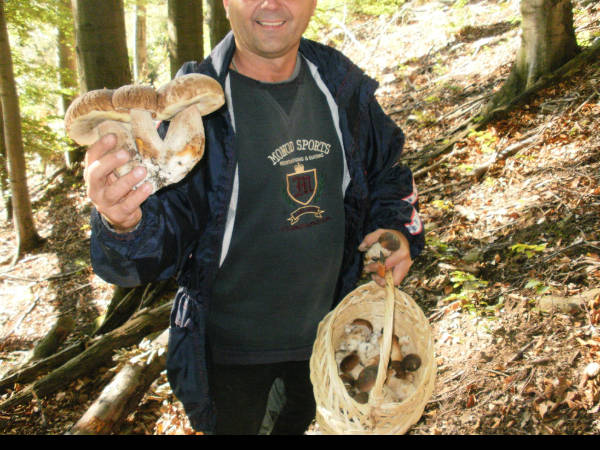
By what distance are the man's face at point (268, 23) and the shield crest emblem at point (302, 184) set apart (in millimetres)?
624

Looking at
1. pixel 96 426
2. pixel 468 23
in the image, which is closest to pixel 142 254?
pixel 96 426

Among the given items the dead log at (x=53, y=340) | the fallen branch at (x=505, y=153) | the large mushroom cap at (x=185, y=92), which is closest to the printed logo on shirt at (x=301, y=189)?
the large mushroom cap at (x=185, y=92)

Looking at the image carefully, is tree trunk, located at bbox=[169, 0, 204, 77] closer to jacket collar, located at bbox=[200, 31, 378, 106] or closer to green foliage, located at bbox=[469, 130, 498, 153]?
jacket collar, located at bbox=[200, 31, 378, 106]

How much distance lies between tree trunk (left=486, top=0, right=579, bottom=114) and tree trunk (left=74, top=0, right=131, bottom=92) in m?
5.33

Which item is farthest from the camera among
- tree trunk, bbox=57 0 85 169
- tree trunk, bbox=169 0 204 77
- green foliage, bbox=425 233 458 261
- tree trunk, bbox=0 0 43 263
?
tree trunk, bbox=57 0 85 169

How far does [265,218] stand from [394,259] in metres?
0.82

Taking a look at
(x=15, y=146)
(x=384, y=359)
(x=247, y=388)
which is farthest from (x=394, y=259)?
(x=15, y=146)

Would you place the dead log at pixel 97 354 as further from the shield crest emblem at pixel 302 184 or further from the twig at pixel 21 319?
the shield crest emblem at pixel 302 184

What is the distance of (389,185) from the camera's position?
2.51m

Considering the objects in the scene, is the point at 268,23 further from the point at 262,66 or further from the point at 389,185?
the point at 389,185

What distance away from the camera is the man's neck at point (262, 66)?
2.10m

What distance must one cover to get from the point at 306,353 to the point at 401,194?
1171 millimetres

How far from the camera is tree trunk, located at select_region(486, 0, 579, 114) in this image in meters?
5.47

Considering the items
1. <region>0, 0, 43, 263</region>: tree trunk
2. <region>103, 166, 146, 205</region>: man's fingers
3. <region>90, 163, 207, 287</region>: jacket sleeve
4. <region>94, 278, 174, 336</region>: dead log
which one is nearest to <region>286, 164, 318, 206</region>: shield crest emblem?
<region>90, 163, 207, 287</region>: jacket sleeve
